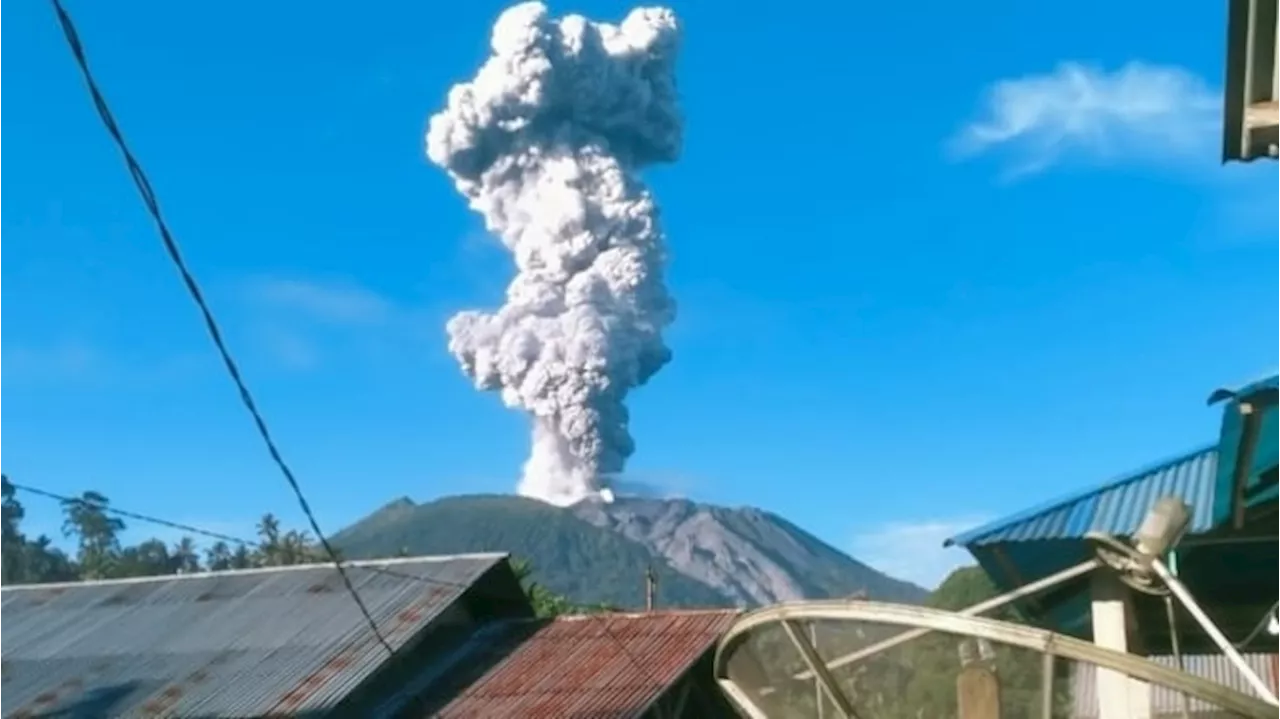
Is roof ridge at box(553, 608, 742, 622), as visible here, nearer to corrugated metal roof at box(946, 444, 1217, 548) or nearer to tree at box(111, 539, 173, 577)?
corrugated metal roof at box(946, 444, 1217, 548)

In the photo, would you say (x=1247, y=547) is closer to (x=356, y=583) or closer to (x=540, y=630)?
(x=540, y=630)

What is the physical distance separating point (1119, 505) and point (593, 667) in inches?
429

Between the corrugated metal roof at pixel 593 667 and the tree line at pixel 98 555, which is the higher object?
the tree line at pixel 98 555

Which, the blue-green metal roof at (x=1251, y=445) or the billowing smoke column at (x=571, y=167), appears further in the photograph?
the billowing smoke column at (x=571, y=167)

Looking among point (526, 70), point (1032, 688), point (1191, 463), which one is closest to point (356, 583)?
point (1191, 463)

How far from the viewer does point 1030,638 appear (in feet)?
18.5

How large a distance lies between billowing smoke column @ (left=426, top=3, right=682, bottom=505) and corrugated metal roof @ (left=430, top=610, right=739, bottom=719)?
91034mm

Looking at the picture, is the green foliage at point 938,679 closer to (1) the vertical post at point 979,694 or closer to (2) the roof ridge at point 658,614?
(1) the vertical post at point 979,694

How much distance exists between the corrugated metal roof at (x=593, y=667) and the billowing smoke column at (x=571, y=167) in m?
91.0

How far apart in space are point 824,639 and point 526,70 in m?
105

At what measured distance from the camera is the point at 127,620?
71.2 feet

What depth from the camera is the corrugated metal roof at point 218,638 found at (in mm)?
18078

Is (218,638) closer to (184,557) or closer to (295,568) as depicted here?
(295,568)

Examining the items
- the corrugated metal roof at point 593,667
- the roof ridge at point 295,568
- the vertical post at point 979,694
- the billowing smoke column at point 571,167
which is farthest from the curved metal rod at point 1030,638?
the billowing smoke column at point 571,167
